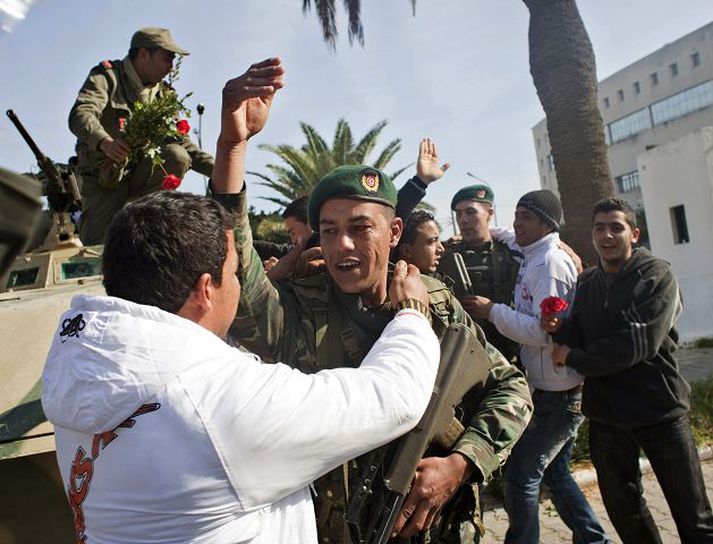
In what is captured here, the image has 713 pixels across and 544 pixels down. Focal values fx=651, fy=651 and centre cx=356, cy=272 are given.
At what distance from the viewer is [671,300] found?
3.26 metres

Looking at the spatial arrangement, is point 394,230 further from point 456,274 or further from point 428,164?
point 456,274

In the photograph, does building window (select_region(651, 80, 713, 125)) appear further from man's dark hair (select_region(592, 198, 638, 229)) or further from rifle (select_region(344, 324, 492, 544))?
rifle (select_region(344, 324, 492, 544))

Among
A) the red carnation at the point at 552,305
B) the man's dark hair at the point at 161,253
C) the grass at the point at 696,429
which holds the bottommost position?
the grass at the point at 696,429

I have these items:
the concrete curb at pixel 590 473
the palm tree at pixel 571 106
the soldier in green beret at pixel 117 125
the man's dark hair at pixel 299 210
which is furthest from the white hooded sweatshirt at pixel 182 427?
the palm tree at pixel 571 106

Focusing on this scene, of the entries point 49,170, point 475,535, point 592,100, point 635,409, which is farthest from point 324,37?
point 475,535

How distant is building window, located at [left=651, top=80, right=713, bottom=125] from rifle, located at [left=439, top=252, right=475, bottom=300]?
47.0 m

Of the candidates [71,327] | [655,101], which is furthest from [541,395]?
[655,101]

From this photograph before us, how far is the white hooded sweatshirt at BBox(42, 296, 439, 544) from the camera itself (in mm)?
1217

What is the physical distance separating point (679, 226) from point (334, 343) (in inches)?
762

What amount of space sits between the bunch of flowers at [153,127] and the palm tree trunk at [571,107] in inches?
194

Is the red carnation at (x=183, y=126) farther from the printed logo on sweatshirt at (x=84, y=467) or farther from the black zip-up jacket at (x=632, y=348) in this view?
the printed logo on sweatshirt at (x=84, y=467)

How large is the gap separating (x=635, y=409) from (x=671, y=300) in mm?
576

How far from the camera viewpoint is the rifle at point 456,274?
3.82m

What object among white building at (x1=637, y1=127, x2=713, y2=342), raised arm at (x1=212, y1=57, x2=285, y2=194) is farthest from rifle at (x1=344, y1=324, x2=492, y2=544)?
white building at (x1=637, y1=127, x2=713, y2=342)
